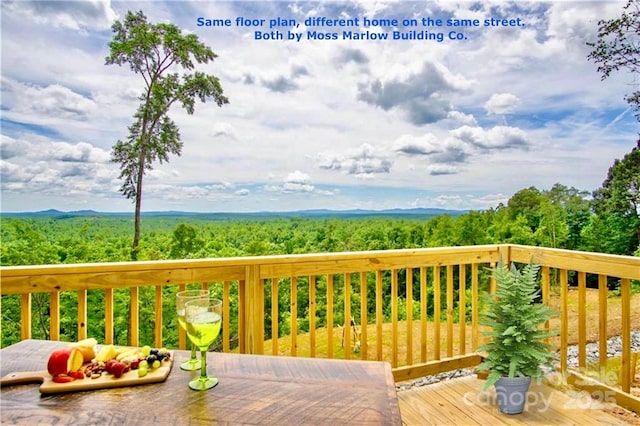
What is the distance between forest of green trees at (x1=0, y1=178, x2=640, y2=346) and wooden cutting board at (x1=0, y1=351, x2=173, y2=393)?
7.12 feet

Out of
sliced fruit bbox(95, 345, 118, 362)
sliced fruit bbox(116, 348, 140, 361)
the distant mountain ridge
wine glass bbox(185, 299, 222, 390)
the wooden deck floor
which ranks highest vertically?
the distant mountain ridge

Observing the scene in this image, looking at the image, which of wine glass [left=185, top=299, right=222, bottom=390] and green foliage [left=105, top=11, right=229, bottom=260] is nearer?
wine glass [left=185, top=299, right=222, bottom=390]

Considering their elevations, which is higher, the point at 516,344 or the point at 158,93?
the point at 158,93

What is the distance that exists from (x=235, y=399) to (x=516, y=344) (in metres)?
1.85

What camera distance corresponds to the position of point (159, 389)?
1.09 metres

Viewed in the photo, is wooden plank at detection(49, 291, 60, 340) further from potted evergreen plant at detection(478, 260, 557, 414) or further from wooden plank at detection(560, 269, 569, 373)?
wooden plank at detection(560, 269, 569, 373)

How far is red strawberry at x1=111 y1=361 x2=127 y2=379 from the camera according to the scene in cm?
114

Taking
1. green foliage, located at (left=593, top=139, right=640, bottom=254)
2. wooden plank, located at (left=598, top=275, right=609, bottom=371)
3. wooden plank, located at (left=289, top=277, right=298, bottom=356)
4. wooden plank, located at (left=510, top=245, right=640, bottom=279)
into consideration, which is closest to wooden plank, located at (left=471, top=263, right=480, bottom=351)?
wooden plank, located at (left=510, top=245, right=640, bottom=279)

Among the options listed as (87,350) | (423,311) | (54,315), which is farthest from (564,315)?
(54,315)

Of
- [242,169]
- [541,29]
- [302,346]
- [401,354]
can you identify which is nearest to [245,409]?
[302,346]

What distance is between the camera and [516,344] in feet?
7.74

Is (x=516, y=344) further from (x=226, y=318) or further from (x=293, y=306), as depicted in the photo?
(x=226, y=318)

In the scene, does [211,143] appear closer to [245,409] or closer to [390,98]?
[390,98]

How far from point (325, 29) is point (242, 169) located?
1322 millimetres
